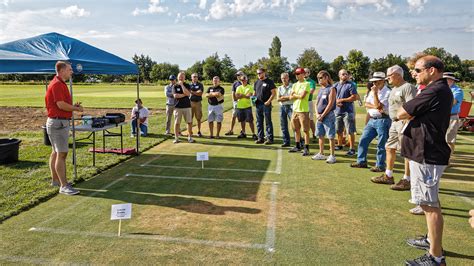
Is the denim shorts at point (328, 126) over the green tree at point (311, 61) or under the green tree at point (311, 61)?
under

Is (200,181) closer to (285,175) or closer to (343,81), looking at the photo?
(285,175)

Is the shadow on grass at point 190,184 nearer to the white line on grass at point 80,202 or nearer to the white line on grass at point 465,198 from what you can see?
the white line on grass at point 80,202

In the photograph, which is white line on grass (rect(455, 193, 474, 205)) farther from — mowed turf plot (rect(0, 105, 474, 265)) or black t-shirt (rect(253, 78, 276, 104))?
black t-shirt (rect(253, 78, 276, 104))

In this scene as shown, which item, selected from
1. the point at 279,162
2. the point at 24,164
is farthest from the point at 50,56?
the point at 279,162

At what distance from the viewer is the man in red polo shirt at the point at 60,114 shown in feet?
18.8

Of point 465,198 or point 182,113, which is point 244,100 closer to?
point 182,113

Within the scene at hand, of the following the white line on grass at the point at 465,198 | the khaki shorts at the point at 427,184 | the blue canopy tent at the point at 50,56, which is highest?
the blue canopy tent at the point at 50,56

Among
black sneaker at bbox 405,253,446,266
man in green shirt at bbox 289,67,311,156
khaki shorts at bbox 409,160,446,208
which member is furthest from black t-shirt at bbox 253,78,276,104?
black sneaker at bbox 405,253,446,266

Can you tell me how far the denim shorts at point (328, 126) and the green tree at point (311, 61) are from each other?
74.7 metres

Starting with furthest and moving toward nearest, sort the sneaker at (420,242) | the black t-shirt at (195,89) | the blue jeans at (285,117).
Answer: the black t-shirt at (195,89) < the blue jeans at (285,117) < the sneaker at (420,242)

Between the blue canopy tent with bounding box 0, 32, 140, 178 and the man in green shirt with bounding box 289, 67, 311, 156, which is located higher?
the blue canopy tent with bounding box 0, 32, 140, 178

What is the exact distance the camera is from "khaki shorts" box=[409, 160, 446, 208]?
3.50 m

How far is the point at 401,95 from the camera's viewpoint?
5.89 meters

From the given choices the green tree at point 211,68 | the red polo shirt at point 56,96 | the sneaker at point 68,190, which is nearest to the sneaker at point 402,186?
the sneaker at point 68,190
